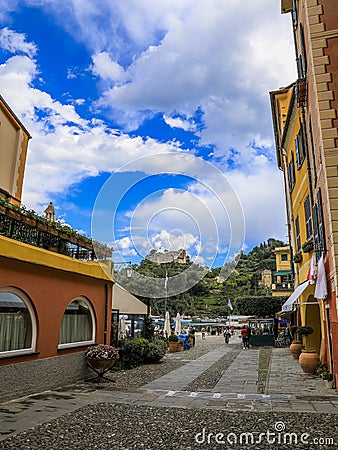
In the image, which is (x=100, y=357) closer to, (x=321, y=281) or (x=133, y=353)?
(x=133, y=353)

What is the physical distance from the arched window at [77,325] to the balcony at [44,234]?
4.58 ft

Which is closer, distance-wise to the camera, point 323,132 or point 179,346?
point 323,132

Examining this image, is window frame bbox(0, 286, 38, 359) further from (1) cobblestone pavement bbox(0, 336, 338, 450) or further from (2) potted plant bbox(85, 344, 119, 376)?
(2) potted plant bbox(85, 344, 119, 376)

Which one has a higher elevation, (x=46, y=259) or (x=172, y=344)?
(x=46, y=259)

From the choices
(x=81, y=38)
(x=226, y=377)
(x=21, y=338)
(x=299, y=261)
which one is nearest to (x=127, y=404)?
(x=21, y=338)

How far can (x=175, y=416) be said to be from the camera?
20.6ft

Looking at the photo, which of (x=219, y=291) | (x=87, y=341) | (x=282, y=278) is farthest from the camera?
(x=219, y=291)

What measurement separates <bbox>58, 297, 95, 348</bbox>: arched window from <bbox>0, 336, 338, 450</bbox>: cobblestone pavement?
1319 millimetres

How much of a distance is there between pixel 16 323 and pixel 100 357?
9.27 feet

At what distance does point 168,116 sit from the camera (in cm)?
1756

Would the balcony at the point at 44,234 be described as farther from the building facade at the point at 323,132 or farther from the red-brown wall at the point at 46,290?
the building facade at the point at 323,132

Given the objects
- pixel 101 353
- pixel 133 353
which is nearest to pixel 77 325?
pixel 101 353

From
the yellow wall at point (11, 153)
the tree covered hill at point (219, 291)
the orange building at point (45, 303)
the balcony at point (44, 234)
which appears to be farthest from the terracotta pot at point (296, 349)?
the tree covered hill at point (219, 291)

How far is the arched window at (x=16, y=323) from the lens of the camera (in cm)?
755
